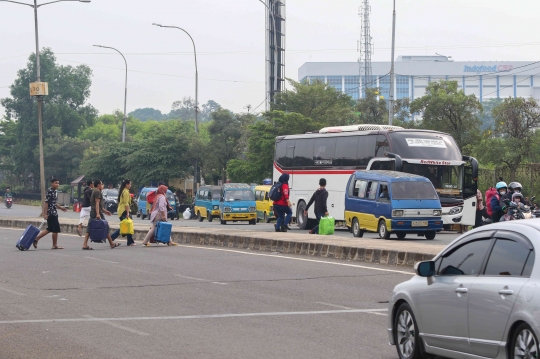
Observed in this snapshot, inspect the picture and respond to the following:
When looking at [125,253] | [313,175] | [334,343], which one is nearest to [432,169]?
[313,175]

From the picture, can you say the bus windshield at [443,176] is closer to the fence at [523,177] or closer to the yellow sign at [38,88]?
the fence at [523,177]

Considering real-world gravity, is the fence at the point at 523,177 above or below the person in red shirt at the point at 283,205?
above

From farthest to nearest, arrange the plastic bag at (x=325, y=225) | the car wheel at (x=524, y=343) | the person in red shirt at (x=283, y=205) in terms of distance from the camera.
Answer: the plastic bag at (x=325, y=225)
the person in red shirt at (x=283, y=205)
the car wheel at (x=524, y=343)

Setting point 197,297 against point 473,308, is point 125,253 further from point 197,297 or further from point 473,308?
point 473,308

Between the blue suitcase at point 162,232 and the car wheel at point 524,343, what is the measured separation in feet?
58.1

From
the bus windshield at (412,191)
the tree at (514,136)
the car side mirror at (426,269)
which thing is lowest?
the car side mirror at (426,269)

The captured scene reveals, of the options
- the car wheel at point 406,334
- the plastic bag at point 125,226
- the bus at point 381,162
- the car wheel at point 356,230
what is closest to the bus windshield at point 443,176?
the bus at point 381,162

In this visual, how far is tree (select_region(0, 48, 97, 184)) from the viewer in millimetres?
117188

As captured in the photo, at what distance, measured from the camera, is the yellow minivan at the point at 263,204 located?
44.4m

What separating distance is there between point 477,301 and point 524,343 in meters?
0.66

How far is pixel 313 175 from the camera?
1363 inches

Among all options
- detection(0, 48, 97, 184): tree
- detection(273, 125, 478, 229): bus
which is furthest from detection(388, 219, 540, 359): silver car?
detection(0, 48, 97, 184): tree

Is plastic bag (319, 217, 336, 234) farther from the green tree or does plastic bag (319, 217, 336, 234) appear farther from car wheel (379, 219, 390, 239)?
the green tree

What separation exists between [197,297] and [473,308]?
6.64 m
